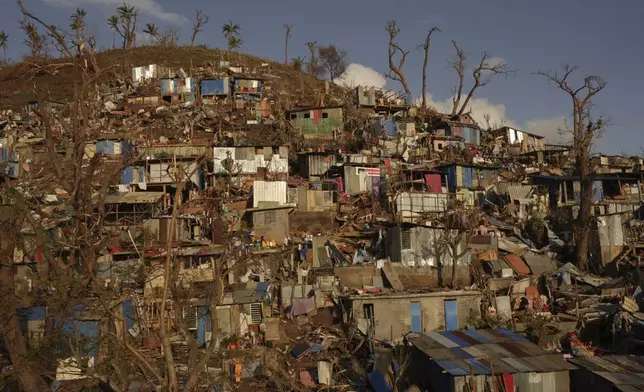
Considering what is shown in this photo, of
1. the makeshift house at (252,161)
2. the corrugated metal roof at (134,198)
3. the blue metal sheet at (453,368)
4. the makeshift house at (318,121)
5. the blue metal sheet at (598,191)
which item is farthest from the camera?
the makeshift house at (318,121)

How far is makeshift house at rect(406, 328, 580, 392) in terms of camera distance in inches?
549

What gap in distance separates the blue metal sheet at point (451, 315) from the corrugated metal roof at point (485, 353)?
9.04 feet

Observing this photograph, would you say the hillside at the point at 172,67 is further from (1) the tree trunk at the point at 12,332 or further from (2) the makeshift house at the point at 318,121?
(1) the tree trunk at the point at 12,332

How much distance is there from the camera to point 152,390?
44.1 feet

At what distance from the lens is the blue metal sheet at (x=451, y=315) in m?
Result: 19.7

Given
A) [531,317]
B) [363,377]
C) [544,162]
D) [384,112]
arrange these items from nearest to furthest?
[363,377]
[531,317]
[544,162]
[384,112]

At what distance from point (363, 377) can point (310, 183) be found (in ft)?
49.1

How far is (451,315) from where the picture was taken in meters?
19.8

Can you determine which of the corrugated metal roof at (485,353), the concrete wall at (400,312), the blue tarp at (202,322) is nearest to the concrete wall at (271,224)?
the concrete wall at (400,312)

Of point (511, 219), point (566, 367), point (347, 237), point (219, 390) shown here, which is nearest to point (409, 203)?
point (347, 237)

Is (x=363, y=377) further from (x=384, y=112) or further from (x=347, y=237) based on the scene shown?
(x=384, y=112)

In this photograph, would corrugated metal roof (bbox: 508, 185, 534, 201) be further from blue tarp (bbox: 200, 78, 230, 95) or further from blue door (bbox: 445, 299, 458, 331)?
blue tarp (bbox: 200, 78, 230, 95)

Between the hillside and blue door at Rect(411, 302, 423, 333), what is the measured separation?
24207 millimetres

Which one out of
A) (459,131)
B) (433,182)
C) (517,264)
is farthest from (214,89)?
(517,264)
